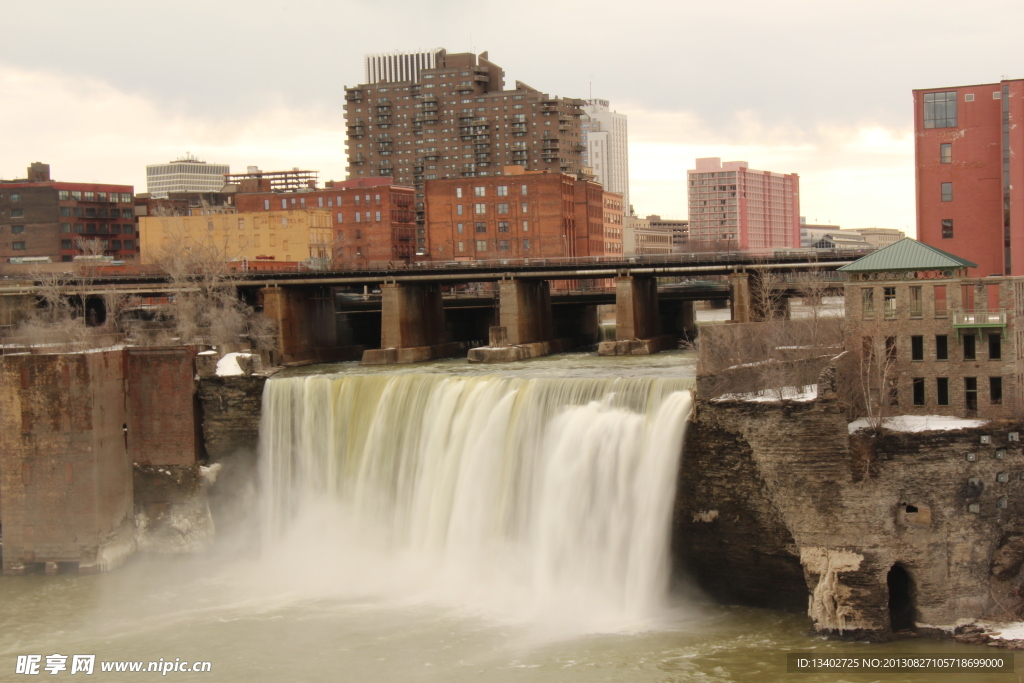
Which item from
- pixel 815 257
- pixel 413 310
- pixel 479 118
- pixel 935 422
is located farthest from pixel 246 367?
pixel 479 118

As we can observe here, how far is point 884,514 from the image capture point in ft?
93.7

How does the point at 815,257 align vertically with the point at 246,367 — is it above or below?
above

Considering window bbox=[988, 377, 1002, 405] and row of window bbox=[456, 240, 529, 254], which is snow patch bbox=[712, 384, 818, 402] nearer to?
window bbox=[988, 377, 1002, 405]

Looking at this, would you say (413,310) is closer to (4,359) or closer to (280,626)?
(4,359)

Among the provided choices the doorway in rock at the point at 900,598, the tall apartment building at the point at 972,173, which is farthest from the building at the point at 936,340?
the tall apartment building at the point at 972,173

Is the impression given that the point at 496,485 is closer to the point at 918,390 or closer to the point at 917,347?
the point at 918,390

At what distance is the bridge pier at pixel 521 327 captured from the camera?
184ft

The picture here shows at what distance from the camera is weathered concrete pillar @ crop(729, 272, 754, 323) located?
5597 cm

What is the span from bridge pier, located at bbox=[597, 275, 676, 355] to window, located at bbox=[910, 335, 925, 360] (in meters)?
26.2

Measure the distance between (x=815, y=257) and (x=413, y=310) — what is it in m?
23.1

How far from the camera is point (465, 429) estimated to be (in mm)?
35562

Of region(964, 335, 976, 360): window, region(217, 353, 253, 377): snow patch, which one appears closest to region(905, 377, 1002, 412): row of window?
region(964, 335, 976, 360): window

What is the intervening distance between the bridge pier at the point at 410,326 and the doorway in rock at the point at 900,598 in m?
33.5

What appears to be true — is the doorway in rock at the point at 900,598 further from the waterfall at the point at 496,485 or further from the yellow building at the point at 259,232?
the yellow building at the point at 259,232
